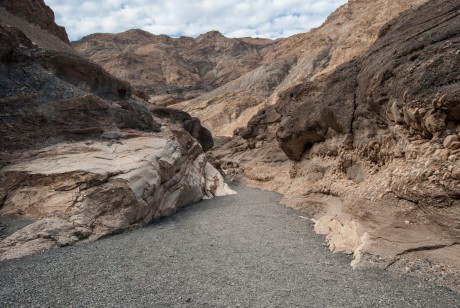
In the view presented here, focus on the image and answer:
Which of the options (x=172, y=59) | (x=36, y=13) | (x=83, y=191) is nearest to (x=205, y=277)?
(x=83, y=191)

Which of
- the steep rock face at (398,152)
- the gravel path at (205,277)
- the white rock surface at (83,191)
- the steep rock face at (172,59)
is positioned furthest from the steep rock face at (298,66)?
the gravel path at (205,277)

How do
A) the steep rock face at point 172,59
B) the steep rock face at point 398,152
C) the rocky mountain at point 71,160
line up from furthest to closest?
the steep rock face at point 172,59, the rocky mountain at point 71,160, the steep rock face at point 398,152

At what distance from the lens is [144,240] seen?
7.59 m

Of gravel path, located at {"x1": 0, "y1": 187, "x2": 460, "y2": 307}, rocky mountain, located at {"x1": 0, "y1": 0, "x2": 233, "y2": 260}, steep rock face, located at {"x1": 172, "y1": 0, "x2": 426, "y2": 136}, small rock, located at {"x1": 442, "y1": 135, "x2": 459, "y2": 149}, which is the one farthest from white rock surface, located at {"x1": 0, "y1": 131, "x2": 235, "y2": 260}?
steep rock face, located at {"x1": 172, "y1": 0, "x2": 426, "y2": 136}

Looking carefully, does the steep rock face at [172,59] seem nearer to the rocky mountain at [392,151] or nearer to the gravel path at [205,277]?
the rocky mountain at [392,151]

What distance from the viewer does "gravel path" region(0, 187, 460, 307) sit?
14.7 ft

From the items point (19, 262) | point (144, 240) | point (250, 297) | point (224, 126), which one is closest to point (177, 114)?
point (144, 240)

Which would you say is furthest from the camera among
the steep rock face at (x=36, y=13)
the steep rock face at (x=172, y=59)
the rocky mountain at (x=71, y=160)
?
the steep rock face at (x=172, y=59)

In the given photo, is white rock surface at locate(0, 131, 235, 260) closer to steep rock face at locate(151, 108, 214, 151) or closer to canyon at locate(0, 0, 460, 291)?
canyon at locate(0, 0, 460, 291)

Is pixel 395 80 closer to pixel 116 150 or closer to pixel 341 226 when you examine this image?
pixel 341 226

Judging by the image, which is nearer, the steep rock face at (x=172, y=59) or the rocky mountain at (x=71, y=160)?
the rocky mountain at (x=71, y=160)

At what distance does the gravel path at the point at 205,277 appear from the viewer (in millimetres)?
4488

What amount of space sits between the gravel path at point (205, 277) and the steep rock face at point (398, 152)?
2.29 ft

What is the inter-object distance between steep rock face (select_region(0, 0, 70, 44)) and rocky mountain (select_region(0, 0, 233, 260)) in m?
16.9
